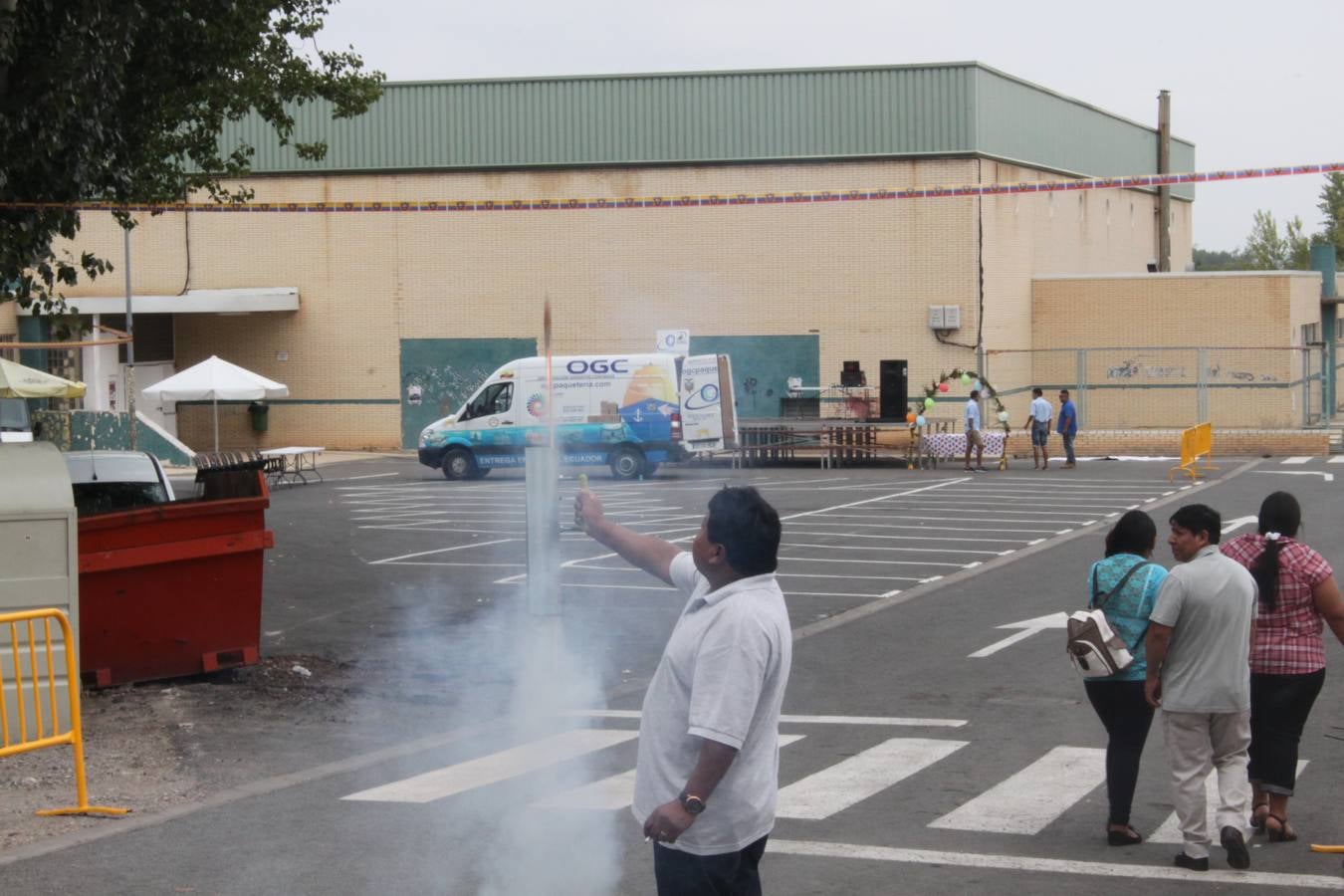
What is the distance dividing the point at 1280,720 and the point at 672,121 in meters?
33.6

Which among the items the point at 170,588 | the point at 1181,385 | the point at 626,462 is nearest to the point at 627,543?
the point at 170,588

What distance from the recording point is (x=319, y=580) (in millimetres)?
17766

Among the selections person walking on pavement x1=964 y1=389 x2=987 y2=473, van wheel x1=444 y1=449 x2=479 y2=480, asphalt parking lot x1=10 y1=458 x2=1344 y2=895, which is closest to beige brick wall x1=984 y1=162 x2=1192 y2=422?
person walking on pavement x1=964 y1=389 x2=987 y2=473

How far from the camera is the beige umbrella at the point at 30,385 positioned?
1811 cm

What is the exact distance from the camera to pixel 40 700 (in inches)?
372

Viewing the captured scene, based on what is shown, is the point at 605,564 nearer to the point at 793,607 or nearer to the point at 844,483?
the point at 793,607

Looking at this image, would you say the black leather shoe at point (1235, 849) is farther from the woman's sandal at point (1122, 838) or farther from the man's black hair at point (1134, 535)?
the man's black hair at point (1134, 535)

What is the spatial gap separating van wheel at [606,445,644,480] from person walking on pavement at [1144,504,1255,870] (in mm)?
24222

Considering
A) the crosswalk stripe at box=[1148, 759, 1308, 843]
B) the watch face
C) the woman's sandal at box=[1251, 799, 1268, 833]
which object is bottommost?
the crosswalk stripe at box=[1148, 759, 1308, 843]

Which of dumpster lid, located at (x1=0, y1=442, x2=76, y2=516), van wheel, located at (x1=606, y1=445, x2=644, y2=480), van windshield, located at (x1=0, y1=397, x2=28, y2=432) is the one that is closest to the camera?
dumpster lid, located at (x1=0, y1=442, x2=76, y2=516)

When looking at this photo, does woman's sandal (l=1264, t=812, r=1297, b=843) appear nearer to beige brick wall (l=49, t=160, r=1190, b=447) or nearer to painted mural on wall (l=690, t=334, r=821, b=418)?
beige brick wall (l=49, t=160, r=1190, b=447)

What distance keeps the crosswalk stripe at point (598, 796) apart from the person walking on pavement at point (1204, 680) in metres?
2.68

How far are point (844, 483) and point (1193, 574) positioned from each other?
76.4 feet

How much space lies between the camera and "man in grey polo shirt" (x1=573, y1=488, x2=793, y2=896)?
4.60 metres
